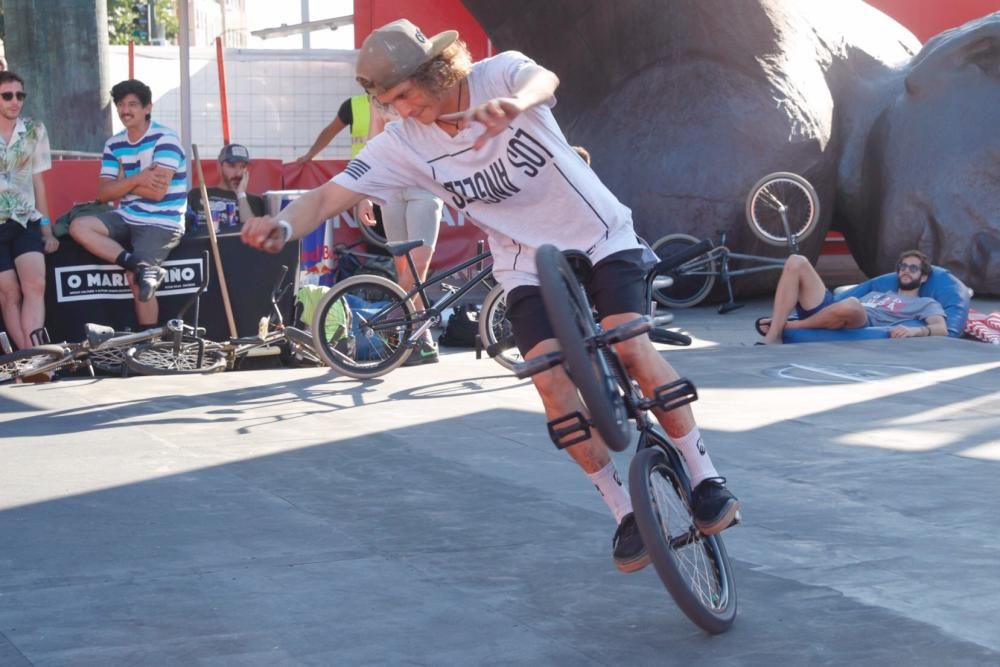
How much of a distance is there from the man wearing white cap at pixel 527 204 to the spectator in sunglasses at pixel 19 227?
5.21 m

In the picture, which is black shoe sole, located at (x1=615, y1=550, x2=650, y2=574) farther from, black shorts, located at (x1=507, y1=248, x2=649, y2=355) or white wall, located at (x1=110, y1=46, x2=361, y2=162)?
white wall, located at (x1=110, y1=46, x2=361, y2=162)

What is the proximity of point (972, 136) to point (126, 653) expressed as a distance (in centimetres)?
1230

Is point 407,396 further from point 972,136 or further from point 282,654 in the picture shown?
point 972,136

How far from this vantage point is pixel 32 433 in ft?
24.2

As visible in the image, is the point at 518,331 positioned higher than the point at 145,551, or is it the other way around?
the point at 518,331

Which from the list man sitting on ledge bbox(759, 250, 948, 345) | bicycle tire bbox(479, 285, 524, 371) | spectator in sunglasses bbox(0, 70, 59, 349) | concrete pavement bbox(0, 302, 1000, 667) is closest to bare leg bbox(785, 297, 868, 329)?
man sitting on ledge bbox(759, 250, 948, 345)

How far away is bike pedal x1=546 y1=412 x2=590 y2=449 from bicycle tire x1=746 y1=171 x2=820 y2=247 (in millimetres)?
9999

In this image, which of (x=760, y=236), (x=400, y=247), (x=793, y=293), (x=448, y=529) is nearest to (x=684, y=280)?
(x=760, y=236)

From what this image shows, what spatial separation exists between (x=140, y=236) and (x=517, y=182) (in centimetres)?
581

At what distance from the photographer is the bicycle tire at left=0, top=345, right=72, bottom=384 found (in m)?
8.87

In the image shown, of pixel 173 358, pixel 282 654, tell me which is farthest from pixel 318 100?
pixel 282 654

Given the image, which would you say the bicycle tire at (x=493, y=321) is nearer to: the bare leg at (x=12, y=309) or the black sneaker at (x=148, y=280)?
the black sneaker at (x=148, y=280)

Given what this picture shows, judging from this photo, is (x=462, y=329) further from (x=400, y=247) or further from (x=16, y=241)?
(x=16, y=241)

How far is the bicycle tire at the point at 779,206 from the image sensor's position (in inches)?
552
